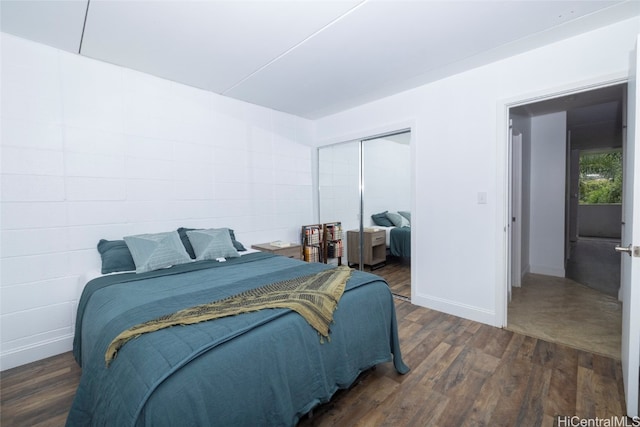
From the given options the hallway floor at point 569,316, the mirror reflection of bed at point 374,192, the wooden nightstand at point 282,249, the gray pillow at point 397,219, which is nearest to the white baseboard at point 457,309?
the hallway floor at point 569,316

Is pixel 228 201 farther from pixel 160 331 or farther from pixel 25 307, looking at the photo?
pixel 160 331

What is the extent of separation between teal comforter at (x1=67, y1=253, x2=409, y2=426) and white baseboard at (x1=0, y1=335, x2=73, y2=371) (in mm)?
490

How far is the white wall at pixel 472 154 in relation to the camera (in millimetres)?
2303

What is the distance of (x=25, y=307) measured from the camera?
2297mm

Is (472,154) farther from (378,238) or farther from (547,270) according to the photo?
(547,270)

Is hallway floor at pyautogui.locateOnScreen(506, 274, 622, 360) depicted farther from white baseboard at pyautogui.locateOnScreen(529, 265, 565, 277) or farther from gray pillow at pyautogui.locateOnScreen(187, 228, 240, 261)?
gray pillow at pyautogui.locateOnScreen(187, 228, 240, 261)

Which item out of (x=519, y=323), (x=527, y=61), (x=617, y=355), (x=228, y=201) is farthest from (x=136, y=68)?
(x=617, y=355)

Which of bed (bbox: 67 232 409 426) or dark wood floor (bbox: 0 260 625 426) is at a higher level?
bed (bbox: 67 232 409 426)

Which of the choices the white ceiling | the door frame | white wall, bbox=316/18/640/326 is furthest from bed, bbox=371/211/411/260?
the white ceiling

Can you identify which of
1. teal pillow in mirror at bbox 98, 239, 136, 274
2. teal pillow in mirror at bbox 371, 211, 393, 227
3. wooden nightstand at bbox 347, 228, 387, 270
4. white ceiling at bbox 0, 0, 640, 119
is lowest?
wooden nightstand at bbox 347, 228, 387, 270

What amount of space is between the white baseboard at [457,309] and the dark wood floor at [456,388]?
29 cm

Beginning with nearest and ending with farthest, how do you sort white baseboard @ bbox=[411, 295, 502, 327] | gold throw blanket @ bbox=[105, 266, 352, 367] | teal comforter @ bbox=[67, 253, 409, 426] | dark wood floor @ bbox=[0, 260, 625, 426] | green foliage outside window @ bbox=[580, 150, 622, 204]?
teal comforter @ bbox=[67, 253, 409, 426] → gold throw blanket @ bbox=[105, 266, 352, 367] → dark wood floor @ bbox=[0, 260, 625, 426] → white baseboard @ bbox=[411, 295, 502, 327] → green foliage outside window @ bbox=[580, 150, 622, 204]

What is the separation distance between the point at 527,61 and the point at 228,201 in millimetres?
3420

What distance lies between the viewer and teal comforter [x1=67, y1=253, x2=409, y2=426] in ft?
3.49
